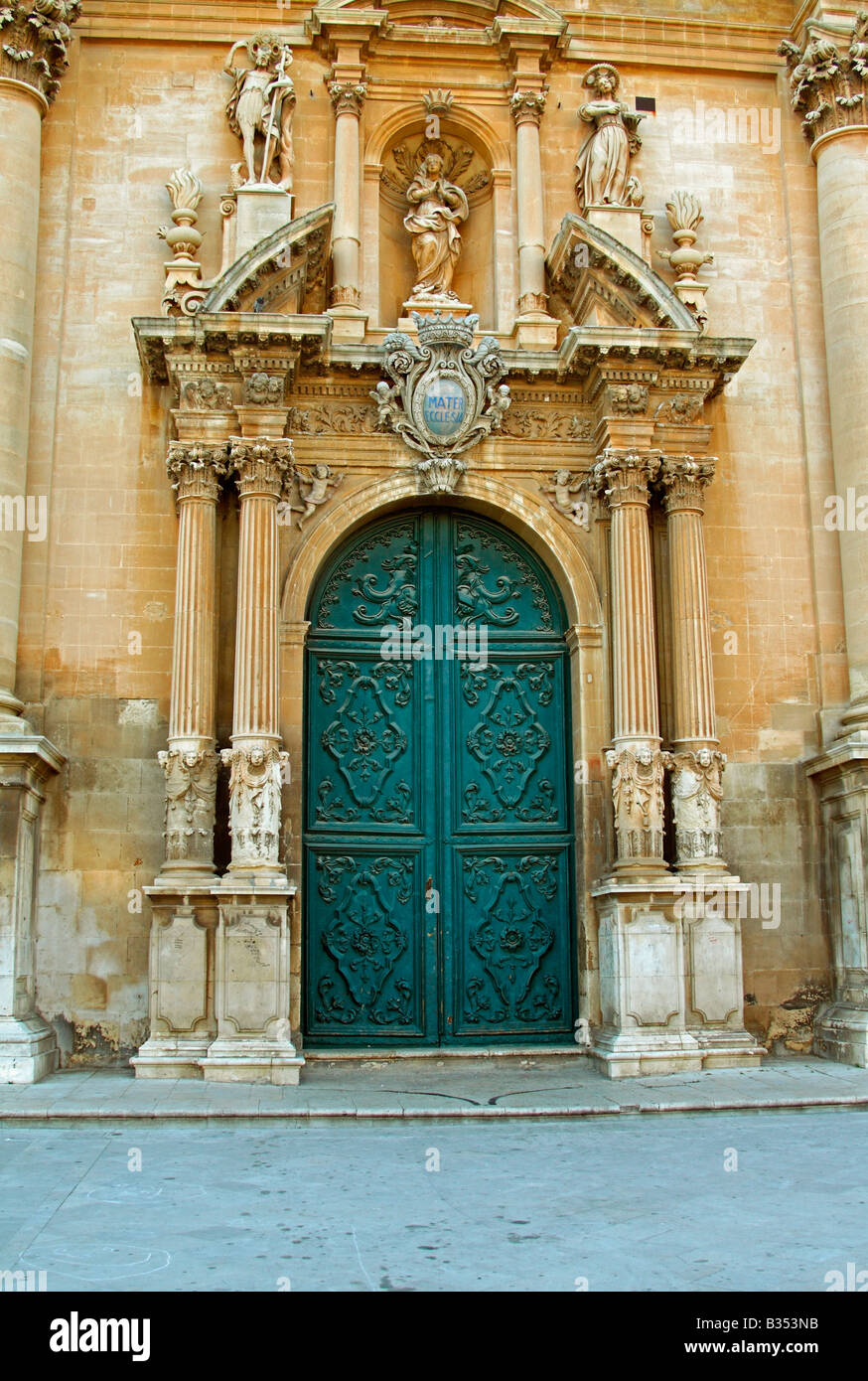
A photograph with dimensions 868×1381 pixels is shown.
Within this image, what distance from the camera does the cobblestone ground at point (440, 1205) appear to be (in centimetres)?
545

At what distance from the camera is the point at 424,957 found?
13.0 meters

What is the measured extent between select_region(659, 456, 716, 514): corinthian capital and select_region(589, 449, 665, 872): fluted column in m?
0.16

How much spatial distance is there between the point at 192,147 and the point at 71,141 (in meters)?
1.22

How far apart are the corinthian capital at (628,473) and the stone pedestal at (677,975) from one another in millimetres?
3623

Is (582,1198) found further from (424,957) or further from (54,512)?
(54,512)

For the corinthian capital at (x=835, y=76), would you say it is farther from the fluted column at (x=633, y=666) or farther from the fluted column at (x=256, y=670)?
A: the fluted column at (x=256, y=670)

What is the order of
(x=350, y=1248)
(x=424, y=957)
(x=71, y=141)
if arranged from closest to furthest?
(x=350, y=1248)
(x=424, y=957)
(x=71, y=141)

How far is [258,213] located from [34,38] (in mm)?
2826

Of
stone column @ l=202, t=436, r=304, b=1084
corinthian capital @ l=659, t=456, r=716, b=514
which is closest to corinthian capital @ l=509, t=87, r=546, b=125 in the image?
corinthian capital @ l=659, t=456, r=716, b=514

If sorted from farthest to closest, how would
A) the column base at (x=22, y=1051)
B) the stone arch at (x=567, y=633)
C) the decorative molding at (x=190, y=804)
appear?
the stone arch at (x=567, y=633)
the decorative molding at (x=190, y=804)
the column base at (x=22, y=1051)

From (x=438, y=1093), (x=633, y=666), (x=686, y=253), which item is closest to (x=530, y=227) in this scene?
(x=686, y=253)

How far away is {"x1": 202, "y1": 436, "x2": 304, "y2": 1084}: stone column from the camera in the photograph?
1141 centimetres

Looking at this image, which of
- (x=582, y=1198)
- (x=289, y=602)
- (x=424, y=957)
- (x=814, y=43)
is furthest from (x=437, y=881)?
(x=814, y=43)

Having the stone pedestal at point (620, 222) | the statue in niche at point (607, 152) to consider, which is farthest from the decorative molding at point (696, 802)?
the statue in niche at point (607, 152)
